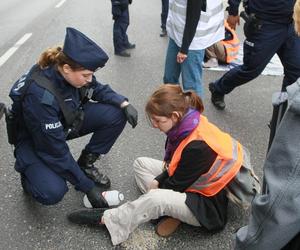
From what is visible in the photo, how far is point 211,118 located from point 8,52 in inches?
146

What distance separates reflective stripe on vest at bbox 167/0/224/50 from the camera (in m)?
3.12

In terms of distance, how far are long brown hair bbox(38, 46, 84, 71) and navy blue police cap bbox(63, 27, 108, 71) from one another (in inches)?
1.3

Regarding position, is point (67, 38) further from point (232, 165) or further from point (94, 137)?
point (232, 165)

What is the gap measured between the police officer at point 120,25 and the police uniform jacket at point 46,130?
3164mm

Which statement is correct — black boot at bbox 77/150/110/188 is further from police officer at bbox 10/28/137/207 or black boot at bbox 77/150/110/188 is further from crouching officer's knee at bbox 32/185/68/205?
crouching officer's knee at bbox 32/185/68/205

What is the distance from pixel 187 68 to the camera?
3318mm

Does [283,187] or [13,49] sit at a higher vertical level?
[283,187]

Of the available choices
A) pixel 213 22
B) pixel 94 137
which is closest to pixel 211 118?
pixel 213 22

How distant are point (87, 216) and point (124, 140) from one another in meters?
1.18

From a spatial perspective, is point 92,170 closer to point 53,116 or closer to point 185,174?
point 53,116

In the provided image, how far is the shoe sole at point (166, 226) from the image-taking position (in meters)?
2.43

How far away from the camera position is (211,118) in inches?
155

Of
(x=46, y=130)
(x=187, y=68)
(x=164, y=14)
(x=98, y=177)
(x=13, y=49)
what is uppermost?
(x=46, y=130)

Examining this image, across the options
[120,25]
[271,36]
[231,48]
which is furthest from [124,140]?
[120,25]
